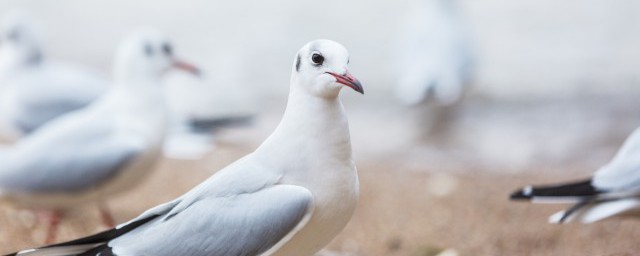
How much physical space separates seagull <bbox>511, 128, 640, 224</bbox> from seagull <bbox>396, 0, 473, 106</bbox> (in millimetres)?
3724

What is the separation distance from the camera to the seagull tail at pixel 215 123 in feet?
18.6

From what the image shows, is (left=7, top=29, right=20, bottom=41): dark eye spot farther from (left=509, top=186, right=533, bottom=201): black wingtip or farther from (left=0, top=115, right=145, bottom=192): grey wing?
(left=509, top=186, right=533, bottom=201): black wingtip

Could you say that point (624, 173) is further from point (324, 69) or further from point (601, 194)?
point (324, 69)

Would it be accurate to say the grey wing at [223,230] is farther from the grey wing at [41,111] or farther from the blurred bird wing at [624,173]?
the grey wing at [41,111]

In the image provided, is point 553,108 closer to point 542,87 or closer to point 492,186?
point 542,87

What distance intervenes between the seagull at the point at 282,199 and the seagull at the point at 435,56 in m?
4.56

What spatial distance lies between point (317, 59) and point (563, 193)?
4.02 feet

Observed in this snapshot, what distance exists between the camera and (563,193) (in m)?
3.69

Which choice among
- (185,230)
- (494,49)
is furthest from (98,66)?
(185,230)

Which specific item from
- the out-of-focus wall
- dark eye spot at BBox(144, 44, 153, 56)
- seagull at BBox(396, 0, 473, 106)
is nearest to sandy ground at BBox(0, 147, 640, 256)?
dark eye spot at BBox(144, 44, 153, 56)

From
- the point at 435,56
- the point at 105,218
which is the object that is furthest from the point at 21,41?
the point at 435,56

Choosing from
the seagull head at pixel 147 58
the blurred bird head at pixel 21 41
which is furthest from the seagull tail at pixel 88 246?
the blurred bird head at pixel 21 41

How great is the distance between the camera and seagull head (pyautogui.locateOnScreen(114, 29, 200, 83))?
4.90 m

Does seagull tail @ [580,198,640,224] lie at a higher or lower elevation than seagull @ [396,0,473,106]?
lower
